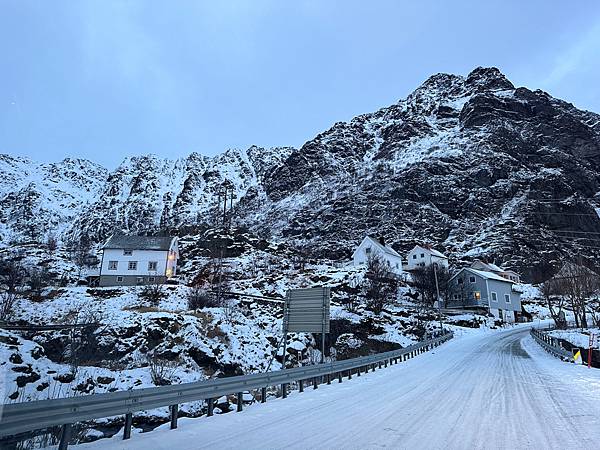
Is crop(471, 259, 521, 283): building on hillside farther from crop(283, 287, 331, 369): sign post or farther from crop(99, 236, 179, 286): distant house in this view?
crop(283, 287, 331, 369): sign post

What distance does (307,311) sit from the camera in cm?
1716

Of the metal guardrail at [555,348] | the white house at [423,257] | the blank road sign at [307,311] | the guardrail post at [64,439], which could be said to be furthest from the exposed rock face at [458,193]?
the guardrail post at [64,439]

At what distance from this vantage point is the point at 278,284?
51781 mm

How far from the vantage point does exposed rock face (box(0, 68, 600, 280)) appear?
114m

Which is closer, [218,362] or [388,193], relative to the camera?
[218,362]

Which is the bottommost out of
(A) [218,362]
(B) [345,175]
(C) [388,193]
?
(A) [218,362]

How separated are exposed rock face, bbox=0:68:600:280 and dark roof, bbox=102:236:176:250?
59400 millimetres

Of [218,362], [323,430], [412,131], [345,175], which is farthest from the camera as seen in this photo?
[412,131]

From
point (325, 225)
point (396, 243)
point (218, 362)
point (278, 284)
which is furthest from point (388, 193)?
point (218, 362)

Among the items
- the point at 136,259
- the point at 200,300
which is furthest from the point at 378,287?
the point at 136,259

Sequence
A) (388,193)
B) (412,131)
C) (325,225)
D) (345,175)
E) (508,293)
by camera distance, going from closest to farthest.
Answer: (508,293), (325,225), (388,193), (345,175), (412,131)

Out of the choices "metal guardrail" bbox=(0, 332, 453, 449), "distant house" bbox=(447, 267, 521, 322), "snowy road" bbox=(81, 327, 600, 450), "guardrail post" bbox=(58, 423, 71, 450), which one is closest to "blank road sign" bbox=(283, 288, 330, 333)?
"snowy road" bbox=(81, 327, 600, 450)

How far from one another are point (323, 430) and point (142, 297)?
1381 inches

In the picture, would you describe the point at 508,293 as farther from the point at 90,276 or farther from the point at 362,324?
the point at 90,276
